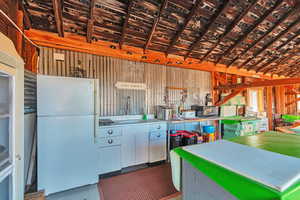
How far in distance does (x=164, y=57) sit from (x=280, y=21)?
2.78 meters

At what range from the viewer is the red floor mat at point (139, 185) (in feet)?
6.23

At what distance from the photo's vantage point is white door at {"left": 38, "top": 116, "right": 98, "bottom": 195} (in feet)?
5.86

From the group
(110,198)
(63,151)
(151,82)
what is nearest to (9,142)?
(63,151)

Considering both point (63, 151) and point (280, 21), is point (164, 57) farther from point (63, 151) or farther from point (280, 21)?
point (63, 151)

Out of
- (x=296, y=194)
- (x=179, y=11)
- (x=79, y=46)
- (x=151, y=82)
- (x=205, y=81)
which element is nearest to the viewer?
(x=296, y=194)

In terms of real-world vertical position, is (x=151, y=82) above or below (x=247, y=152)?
above

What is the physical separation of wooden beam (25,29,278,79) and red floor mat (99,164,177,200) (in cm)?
264

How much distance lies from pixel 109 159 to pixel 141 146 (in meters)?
0.67

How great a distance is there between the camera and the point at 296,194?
2.11 ft

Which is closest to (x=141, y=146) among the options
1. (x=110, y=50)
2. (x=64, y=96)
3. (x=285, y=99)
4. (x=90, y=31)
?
(x=64, y=96)

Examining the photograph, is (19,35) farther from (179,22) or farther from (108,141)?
(179,22)

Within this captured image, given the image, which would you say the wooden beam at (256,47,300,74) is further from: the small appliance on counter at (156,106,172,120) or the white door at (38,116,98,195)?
the white door at (38,116,98,195)

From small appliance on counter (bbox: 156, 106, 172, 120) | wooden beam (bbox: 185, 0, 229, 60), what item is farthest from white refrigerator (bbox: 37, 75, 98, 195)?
wooden beam (bbox: 185, 0, 229, 60)

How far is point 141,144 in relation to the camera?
103 inches
